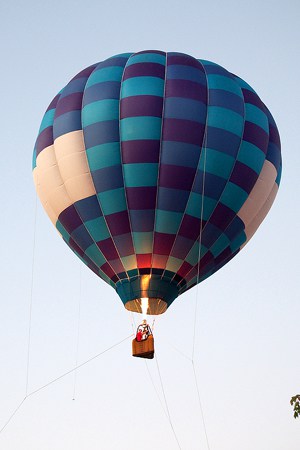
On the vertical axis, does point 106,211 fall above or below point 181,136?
below

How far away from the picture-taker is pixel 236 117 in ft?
67.7

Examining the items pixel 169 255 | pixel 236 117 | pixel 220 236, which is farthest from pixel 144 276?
pixel 236 117

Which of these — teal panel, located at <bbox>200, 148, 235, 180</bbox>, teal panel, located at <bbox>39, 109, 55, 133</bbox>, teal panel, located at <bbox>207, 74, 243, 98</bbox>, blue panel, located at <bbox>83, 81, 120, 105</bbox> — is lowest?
teal panel, located at <bbox>200, 148, 235, 180</bbox>

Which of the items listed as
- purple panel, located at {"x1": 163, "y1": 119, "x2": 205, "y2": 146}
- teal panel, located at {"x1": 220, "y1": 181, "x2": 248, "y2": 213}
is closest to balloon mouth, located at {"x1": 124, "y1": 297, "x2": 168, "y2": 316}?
teal panel, located at {"x1": 220, "y1": 181, "x2": 248, "y2": 213}

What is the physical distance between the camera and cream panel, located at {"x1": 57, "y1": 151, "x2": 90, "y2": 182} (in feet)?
67.1

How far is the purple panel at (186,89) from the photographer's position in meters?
20.5

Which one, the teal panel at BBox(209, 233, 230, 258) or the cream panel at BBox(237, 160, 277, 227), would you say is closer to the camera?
the teal panel at BBox(209, 233, 230, 258)

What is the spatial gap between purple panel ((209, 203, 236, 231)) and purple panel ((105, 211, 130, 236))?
1.96 m

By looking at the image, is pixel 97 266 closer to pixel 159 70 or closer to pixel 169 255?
pixel 169 255

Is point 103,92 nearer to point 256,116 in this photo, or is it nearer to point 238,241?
point 256,116

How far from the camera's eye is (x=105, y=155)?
20.2 metres

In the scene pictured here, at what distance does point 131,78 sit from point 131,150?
1936 mm

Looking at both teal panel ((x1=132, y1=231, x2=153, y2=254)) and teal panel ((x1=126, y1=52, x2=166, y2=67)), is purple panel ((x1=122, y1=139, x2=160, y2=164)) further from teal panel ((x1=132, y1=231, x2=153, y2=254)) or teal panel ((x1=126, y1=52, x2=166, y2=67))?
teal panel ((x1=126, y1=52, x2=166, y2=67))

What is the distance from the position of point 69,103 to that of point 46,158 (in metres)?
1.45
